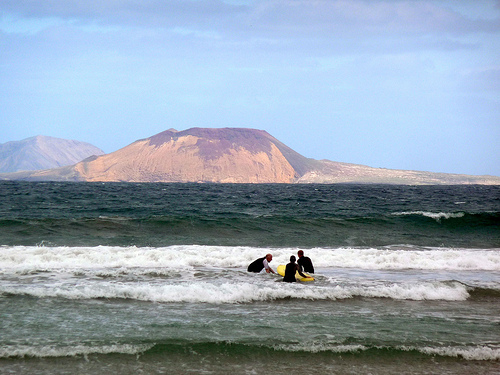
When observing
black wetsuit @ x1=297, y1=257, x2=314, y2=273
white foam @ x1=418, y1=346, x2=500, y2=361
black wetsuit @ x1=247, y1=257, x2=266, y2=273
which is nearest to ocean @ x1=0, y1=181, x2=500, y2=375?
white foam @ x1=418, y1=346, x2=500, y2=361

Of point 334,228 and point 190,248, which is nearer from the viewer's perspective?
point 190,248

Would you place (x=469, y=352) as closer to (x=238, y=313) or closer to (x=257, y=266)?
(x=238, y=313)

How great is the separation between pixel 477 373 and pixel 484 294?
19.0 ft

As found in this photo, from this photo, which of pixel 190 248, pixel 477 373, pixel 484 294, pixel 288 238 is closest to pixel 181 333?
pixel 477 373

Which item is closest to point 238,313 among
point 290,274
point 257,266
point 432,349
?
point 290,274

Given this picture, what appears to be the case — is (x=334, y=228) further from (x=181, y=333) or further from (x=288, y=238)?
(x=181, y=333)

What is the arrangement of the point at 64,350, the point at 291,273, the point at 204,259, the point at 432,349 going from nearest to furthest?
1. the point at 64,350
2. the point at 432,349
3. the point at 291,273
4. the point at 204,259

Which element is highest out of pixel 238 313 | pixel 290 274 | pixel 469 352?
pixel 469 352

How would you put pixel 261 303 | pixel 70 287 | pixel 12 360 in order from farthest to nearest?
pixel 70 287, pixel 261 303, pixel 12 360

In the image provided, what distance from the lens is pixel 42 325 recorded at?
8.01m

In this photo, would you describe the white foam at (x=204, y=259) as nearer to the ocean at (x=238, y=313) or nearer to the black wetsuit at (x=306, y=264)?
the ocean at (x=238, y=313)

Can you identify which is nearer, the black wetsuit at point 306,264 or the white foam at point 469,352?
the white foam at point 469,352

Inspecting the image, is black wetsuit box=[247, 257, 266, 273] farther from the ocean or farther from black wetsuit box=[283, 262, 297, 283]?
black wetsuit box=[283, 262, 297, 283]

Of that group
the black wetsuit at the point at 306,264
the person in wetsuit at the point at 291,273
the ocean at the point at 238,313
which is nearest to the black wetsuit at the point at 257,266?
the ocean at the point at 238,313
